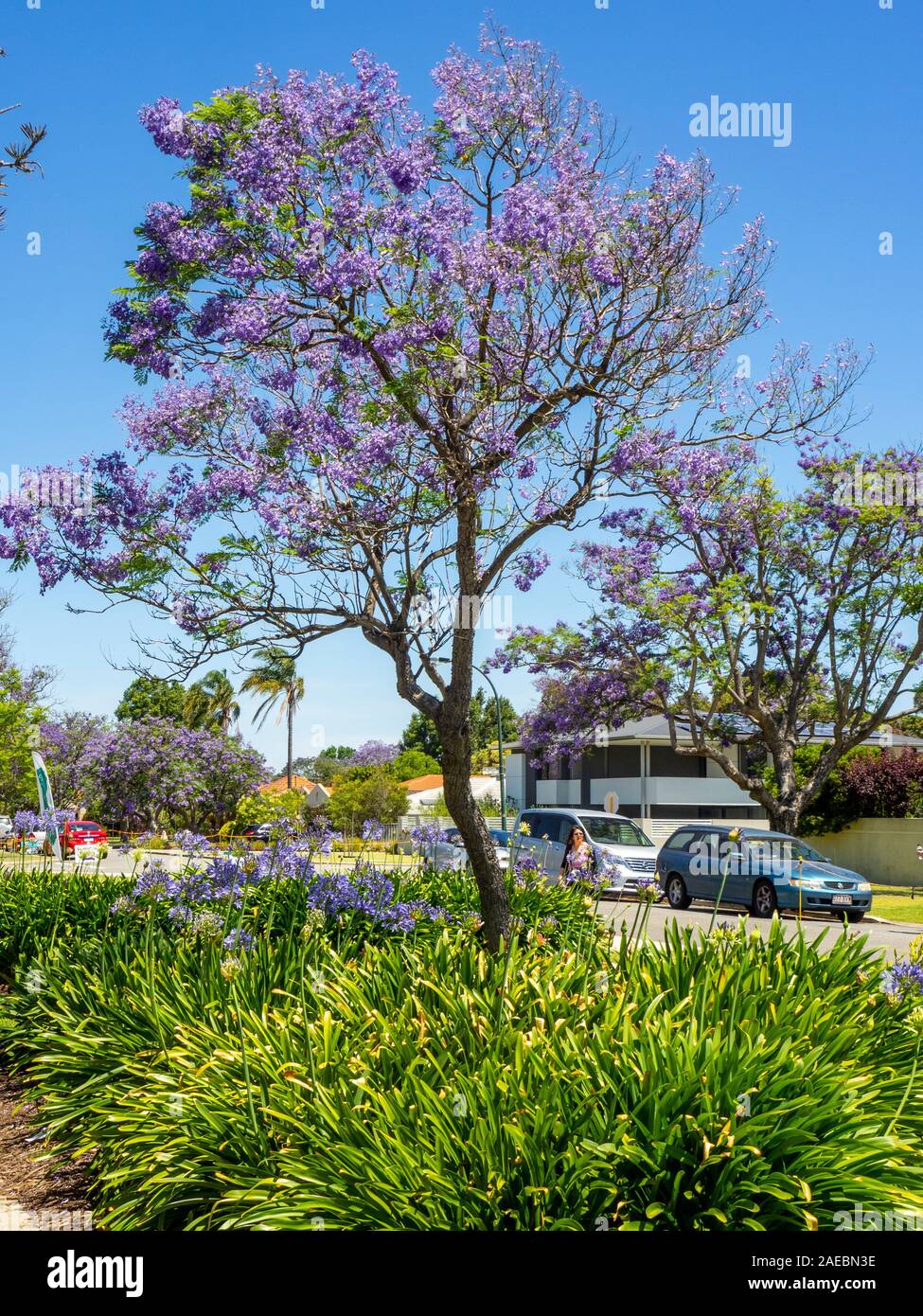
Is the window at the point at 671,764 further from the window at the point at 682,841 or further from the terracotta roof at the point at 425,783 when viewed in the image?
the terracotta roof at the point at 425,783

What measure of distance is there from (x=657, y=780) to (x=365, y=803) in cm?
1315

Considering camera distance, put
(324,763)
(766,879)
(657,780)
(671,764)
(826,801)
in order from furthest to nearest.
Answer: (324,763) < (671,764) < (657,780) < (826,801) < (766,879)

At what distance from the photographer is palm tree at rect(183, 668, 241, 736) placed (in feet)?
201

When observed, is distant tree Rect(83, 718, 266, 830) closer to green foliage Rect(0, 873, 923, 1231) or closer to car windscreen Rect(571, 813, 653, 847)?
car windscreen Rect(571, 813, 653, 847)

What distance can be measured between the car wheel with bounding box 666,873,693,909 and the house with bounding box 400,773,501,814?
31.9m

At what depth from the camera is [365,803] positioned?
153ft

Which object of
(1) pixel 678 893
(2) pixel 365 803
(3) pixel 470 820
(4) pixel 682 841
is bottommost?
(1) pixel 678 893

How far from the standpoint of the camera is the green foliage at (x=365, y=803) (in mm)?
46375

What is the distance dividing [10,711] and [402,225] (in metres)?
21.8

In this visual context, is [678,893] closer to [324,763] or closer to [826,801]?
[826,801]

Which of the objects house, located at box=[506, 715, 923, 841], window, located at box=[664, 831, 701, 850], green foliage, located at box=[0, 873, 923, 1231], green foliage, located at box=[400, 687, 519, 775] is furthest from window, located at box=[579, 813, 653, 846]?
green foliage, located at box=[400, 687, 519, 775]

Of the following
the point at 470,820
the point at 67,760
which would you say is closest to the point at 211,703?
the point at 67,760
